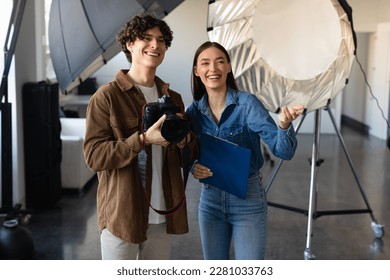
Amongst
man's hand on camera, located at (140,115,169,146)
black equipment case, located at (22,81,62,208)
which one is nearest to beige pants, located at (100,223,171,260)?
man's hand on camera, located at (140,115,169,146)

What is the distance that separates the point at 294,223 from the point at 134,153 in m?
2.73

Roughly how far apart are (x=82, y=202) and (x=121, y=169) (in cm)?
305

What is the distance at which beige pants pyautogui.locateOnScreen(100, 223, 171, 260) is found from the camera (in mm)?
1340

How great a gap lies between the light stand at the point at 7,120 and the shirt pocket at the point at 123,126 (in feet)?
5.71

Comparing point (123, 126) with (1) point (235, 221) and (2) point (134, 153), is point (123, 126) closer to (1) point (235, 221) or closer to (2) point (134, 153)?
(2) point (134, 153)

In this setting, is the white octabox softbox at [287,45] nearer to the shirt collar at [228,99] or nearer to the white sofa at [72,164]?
the shirt collar at [228,99]

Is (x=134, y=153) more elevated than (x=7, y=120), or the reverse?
(x=134, y=153)

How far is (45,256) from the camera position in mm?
3023

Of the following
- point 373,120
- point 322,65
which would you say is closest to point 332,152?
point 373,120

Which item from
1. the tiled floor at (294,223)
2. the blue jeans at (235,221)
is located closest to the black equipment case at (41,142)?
the tiled floor at (294,223)

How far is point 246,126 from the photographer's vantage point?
151 centimetres

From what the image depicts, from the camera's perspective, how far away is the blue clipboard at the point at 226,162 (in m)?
1.48

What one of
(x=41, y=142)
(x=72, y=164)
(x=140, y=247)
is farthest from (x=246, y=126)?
(x=72, y=164)

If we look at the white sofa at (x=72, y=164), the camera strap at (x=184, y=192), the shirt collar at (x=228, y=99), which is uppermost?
the shirt collar at (x=228, y=99)
